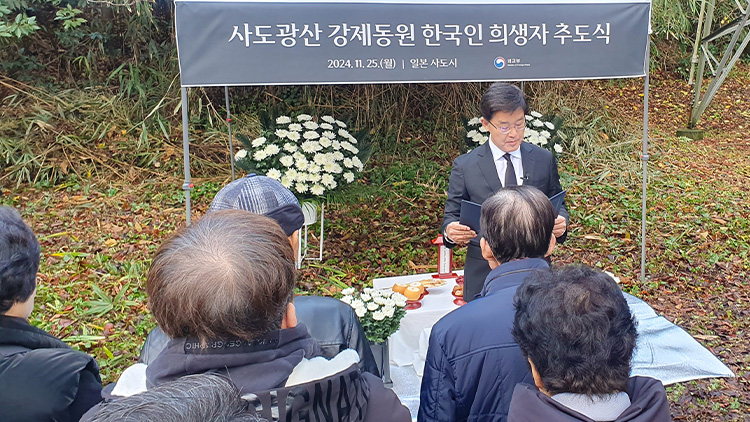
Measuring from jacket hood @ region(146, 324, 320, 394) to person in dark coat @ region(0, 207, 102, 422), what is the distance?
46cm

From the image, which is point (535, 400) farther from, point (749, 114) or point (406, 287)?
point (749, 114)

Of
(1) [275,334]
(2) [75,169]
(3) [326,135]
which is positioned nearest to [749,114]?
(3) [326,135]

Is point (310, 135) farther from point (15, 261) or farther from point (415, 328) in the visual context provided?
point (15, 261)

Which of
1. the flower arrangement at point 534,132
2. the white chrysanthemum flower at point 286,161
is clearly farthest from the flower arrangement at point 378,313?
the flower arrangement at point 534,132

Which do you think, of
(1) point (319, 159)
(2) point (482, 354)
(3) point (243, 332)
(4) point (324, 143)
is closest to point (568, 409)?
(2) point (482, 354)

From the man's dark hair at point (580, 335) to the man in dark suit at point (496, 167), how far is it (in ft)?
5.34

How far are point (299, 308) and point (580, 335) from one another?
0.74 metres

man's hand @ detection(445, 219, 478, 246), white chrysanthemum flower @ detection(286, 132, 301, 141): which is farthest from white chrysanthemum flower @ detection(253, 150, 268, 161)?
man's hand @ detection(445, 219, 478, 246)

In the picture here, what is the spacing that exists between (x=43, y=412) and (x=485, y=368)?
1122 millimetres

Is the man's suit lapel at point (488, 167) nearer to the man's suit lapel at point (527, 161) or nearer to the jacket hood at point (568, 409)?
the man's suit lapel at point (527, 161)

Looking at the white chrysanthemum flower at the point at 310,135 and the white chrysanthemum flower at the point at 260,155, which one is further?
the white chrysanthemum flower at the point at 310,135

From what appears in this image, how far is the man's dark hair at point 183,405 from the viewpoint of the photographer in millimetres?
776

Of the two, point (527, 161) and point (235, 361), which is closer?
point (235, 361)

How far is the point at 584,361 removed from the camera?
4.25ft
